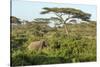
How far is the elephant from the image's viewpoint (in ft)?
5.76

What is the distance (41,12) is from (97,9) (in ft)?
2.01

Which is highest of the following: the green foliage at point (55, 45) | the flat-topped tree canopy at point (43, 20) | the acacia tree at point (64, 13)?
the acacia tree at point (64, 13)

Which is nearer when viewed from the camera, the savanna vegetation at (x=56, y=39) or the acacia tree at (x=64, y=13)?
the savanna vegetation at (x=56, y=39)

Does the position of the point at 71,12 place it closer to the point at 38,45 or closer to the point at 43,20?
the point at 43,20

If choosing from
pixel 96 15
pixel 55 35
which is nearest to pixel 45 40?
pixel 55 35

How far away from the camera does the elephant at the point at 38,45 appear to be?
176 cm

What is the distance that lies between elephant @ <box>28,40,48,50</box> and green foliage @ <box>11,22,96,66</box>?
0.10 ft

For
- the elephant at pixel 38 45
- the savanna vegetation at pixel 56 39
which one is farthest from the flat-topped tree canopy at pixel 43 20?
the elephant at pixel 38 45

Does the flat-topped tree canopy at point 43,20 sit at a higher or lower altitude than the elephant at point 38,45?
higher

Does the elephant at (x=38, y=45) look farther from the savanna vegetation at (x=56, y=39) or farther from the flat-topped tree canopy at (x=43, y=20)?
the flat-topped tree canopy at (x=43, y=20)

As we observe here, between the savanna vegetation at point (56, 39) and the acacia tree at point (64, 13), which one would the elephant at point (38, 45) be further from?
the acacia tree at point (64, 13)

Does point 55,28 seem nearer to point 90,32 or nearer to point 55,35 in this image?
point 55,35

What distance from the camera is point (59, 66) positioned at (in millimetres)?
1811
